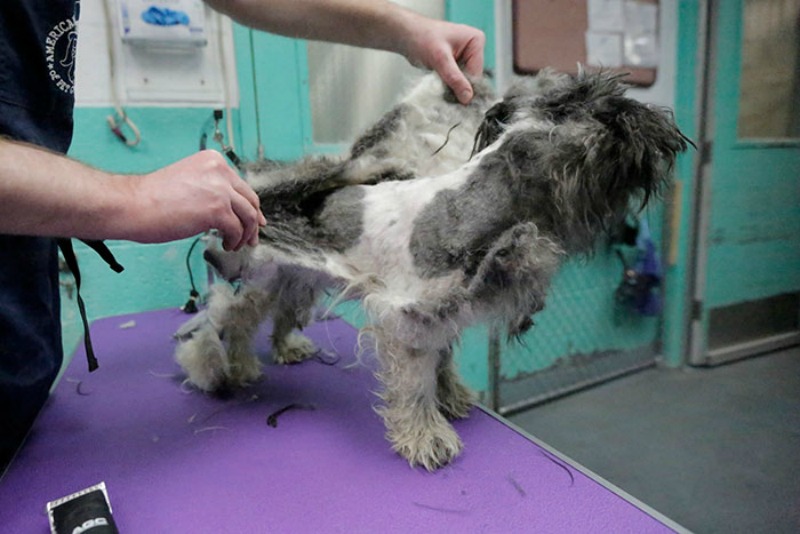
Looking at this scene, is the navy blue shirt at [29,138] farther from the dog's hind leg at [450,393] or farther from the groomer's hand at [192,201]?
the dog's hind leg at [450,393]

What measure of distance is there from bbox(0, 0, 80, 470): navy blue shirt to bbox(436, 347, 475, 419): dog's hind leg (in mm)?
491

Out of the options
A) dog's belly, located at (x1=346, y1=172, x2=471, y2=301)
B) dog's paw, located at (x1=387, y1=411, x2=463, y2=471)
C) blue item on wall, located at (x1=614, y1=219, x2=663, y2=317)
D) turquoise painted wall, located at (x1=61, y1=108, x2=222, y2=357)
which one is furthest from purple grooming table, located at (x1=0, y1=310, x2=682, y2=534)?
blue item on wall, located at (x1=614, y1=219, x2=663, y2=317)

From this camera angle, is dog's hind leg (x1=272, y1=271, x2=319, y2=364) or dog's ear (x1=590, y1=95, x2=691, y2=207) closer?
dog's ear (x1=590, y1=95, x2=691, y2=207)

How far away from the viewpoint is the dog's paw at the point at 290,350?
85cm

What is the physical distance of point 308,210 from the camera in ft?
2.11

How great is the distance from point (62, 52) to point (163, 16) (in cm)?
53

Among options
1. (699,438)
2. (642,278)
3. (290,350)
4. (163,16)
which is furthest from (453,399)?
(642,278)

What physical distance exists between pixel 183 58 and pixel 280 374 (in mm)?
767

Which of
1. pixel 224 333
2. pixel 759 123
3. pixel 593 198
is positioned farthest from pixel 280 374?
pixel 759 123

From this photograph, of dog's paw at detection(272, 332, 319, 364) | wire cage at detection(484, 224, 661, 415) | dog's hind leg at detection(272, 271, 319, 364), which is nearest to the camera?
dog's hind leg at detection(272, 271, 319, 364)

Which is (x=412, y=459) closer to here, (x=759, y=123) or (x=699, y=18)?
(x=699, y=18)

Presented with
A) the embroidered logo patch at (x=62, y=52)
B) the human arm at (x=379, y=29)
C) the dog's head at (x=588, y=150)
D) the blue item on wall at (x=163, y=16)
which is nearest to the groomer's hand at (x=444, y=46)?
the human arm at (x=379, y=29)

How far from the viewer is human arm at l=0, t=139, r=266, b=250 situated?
39cm

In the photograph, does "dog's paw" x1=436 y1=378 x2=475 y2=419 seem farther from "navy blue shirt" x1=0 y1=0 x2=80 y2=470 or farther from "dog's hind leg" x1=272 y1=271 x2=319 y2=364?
"navy blue shirt" x1=0 y1=0 x2=80 y2=470
